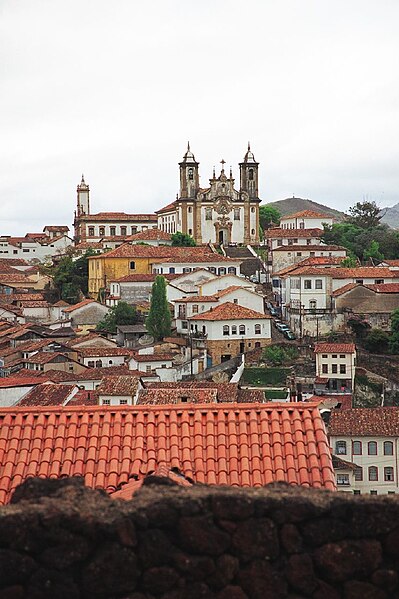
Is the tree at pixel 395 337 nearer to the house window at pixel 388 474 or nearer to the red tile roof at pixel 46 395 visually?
the house window at pixel 388 474

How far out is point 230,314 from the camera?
51.8 meters

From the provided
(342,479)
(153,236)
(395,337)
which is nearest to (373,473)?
(342,479)

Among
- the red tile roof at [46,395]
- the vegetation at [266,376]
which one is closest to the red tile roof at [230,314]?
the vegetation at [266,376]

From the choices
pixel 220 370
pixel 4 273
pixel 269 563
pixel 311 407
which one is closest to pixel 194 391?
pixel 220 370

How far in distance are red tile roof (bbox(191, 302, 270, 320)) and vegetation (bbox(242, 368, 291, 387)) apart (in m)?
4.77

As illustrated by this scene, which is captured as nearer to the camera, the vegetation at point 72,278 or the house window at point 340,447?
the house window at point 340,447

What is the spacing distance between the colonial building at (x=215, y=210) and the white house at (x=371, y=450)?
4627 cm

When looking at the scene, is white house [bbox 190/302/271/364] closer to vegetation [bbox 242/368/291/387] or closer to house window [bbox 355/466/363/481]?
vegetation [bbox 242/368/291/387]

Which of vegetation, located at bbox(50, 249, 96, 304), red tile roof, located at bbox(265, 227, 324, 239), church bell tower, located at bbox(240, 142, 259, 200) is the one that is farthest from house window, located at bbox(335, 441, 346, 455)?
church bell tower, located at bbox(240, 142, 259, 200)

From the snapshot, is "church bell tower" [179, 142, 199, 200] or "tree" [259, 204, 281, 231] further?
"tree" [259, 204, 281, 231]

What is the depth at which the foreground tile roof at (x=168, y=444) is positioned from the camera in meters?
8.20

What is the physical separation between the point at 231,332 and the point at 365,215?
38265 mm

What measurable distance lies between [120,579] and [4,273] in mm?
74839

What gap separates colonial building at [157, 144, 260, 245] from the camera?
78.8 meters
